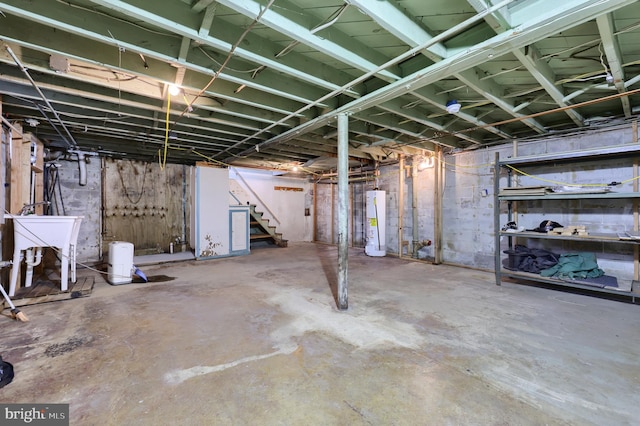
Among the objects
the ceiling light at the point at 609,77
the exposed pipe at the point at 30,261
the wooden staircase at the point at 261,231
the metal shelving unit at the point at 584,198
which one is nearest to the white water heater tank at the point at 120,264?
the exposed pipe at the point at 30,261

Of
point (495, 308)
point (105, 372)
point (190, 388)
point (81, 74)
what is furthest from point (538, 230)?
point (81, 74)

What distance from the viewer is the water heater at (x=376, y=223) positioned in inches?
253

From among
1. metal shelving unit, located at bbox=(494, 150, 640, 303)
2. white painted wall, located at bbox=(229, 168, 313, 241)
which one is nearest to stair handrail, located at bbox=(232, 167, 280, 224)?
white painted wall, located at bbox=(229, 168, 313, 241)

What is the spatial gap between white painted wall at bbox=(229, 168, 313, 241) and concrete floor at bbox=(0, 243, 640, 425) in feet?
16.4

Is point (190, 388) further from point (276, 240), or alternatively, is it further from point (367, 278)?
point (276, 240)

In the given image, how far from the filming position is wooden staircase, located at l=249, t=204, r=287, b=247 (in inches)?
299

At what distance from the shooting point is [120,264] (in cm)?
408

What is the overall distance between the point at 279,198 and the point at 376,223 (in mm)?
3641

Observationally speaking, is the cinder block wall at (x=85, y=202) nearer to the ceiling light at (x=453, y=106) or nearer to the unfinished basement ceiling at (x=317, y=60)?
the unfinished basement ceiling at (x=317, y=60)

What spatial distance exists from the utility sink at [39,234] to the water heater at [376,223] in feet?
17.3

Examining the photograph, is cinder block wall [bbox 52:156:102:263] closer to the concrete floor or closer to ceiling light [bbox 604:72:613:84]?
the concrete floor

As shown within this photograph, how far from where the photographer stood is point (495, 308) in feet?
10.00

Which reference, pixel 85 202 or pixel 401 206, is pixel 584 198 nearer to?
pixel 401 206

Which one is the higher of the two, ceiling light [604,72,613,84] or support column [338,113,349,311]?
ceiling light [604,72,613,84]
